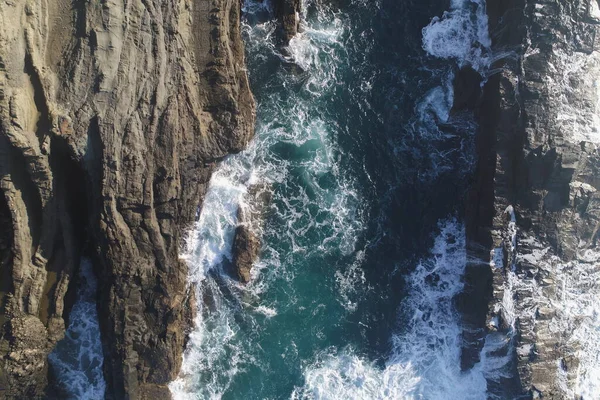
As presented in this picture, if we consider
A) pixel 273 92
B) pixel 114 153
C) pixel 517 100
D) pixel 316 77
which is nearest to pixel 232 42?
pixel 273 92

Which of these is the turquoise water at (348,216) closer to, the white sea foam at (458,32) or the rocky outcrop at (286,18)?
the white sea foam at (458,32)

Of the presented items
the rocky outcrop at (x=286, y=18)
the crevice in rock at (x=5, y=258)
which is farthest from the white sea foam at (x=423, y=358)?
the crevice in rock at (x=5, y=258)

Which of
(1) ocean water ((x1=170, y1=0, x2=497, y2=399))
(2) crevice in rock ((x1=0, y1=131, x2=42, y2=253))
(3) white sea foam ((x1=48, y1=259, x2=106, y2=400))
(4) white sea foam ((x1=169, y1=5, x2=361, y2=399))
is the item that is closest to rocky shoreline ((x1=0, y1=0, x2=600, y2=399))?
(2) crevice in rock ((x1=0, y1=131, x2=42, y2=253))

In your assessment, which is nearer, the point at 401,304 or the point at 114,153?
the point at 114,153

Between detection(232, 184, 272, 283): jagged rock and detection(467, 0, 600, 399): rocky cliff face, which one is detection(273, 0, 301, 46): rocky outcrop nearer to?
detection(232, 184, 272, 283): jagged rock

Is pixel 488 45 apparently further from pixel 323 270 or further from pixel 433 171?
pixel 323 270
